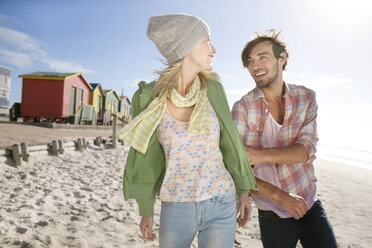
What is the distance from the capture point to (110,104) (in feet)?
103

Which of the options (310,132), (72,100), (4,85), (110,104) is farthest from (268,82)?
(4,85)

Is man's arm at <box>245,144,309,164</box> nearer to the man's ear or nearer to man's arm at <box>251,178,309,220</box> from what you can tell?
man's arm at <box>251,178,309,220</box>

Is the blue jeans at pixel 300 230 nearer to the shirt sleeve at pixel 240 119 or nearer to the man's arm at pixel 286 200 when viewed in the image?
the man's arm at pixel 286 200

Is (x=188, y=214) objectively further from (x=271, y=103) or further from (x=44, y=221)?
(x=44, y=221)

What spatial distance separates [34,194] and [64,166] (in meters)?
2.65

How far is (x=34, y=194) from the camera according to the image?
218 inches

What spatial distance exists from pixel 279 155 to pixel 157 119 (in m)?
0.95

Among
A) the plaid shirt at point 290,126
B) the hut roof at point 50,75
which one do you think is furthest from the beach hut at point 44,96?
the plaid shirt at point 290,126

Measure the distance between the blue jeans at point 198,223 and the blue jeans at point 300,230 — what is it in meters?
0.46

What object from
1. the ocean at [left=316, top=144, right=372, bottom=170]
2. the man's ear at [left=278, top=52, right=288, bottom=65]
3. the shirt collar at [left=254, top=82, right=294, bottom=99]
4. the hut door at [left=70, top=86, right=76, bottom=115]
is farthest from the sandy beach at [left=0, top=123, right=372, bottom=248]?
the hut door at [left=70, top=86, right=76, bottom=115]

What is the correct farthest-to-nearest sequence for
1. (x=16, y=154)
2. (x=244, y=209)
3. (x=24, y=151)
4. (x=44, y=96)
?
(x=44, y=96) < (x=24, y=151) < (x=16, y=154) < (x=244, y=209)

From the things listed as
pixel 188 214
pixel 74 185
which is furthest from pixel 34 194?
pixel 188 214

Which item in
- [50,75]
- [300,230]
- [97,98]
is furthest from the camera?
[97,98]

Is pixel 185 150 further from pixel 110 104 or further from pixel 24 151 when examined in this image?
pixel 110 104
